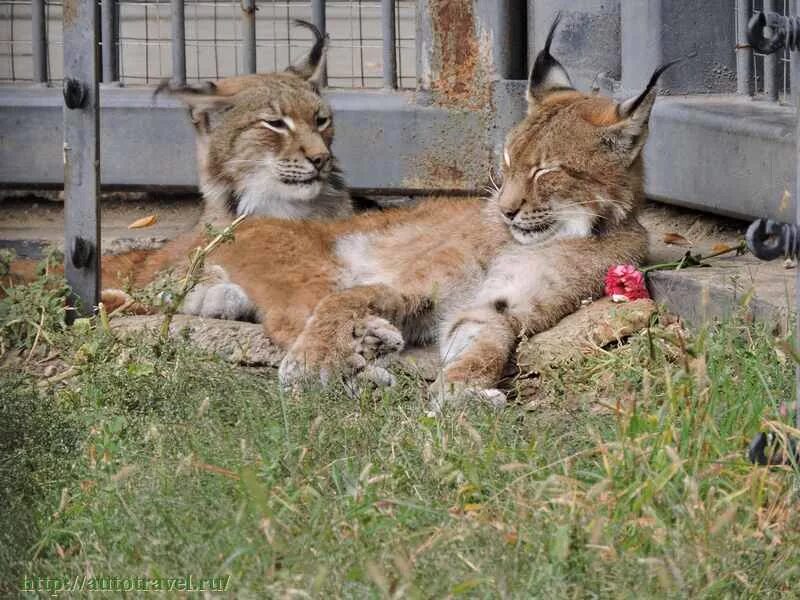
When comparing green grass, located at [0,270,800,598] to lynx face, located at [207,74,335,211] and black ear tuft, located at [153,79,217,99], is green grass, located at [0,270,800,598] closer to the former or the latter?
lynx face, located at [207,74,335,211]

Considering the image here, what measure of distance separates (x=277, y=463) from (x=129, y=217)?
436 centimetres

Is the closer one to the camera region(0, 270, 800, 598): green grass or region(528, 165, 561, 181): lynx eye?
region(0, 270, 800, 598): green grass

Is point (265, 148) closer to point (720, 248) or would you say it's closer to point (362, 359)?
point (362, 359)

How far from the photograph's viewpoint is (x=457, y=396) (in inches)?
181

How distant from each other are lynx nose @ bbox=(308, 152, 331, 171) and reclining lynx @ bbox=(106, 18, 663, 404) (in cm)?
35

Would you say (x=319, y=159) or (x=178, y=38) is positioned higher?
(x=178, y=38)

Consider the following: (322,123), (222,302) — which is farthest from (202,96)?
(222,302)

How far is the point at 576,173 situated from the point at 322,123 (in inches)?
54.6

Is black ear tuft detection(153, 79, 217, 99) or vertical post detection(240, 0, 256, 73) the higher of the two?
vertical post detection(240, 0, 256, 73)

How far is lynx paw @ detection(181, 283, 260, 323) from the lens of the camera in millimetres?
5844

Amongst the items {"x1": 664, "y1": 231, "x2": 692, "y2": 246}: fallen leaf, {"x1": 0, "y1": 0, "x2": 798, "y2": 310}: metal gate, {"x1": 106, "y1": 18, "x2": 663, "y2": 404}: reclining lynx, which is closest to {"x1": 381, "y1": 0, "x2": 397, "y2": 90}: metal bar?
{"x1": 0, "y1": 0, "x2": 798, "y2": 310}: metal gate

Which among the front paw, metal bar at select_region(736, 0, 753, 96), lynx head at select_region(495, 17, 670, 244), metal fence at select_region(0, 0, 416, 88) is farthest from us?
metal fence at select_region(0, 0, 416, 88)

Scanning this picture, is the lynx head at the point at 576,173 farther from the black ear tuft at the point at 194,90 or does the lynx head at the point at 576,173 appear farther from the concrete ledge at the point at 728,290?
the black ear tuft at the point at 194,90

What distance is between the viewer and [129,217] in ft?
25.3
